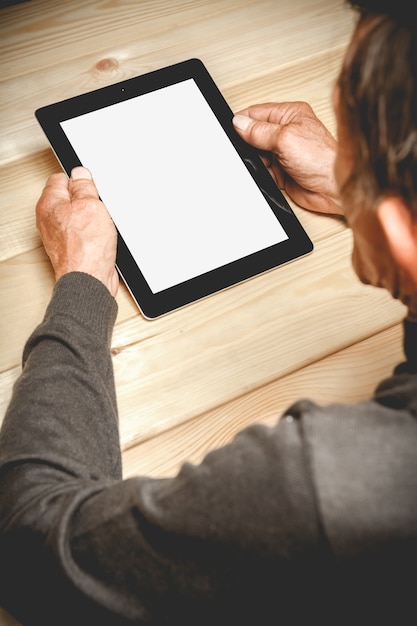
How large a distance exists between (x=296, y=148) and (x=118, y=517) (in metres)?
0.59

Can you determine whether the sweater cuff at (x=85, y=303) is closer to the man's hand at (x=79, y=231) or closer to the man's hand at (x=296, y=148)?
the man's hand at (x=79, y=231)

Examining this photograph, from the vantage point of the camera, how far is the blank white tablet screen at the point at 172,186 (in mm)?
857

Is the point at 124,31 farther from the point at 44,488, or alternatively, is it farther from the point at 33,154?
the point at 44,488

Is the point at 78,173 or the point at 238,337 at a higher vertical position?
the point at 78,173

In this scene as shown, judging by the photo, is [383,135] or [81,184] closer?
[383,135]

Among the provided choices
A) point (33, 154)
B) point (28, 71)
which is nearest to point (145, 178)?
point (33, 154)

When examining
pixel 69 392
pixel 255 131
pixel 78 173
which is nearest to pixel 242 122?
pixel 255 131

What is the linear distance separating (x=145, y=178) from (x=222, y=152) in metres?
0.12

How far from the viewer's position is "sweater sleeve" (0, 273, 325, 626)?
49 centimetres

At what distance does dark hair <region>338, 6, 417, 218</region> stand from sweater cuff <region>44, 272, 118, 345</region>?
39 centimetres

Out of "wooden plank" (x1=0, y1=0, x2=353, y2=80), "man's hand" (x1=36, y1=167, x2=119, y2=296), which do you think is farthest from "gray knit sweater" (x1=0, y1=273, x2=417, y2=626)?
"wooden plank" (x1=0, y1=0, x2=353, y2=80)

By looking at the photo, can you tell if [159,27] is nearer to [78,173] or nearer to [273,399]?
[78,173]

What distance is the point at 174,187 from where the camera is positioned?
88 cm

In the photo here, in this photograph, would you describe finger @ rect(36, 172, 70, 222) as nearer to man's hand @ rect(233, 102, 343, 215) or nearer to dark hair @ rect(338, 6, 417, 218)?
man's hand @ rect(233, 102, 343, 215)
